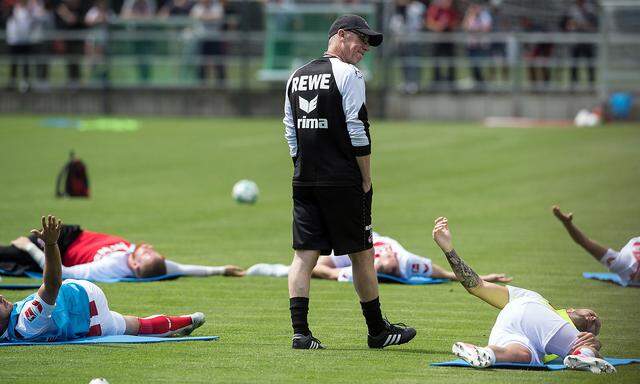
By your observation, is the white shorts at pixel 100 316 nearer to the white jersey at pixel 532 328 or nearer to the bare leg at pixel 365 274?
the bare leg at pixel 365 274

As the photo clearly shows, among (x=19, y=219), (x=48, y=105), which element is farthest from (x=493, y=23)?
(x=19, y=219)

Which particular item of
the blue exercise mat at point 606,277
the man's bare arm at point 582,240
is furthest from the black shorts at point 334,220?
the blue exercise mat at point 606,277

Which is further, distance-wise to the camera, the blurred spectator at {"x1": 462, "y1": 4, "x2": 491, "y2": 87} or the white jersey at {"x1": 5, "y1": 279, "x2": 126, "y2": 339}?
the blurred spectator at {"x1": 462, "y1": 4, "x2": 491, "y2": 87}

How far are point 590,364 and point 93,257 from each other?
232 inches

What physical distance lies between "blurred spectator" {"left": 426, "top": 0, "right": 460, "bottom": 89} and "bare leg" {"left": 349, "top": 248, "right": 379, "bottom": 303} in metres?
24.5

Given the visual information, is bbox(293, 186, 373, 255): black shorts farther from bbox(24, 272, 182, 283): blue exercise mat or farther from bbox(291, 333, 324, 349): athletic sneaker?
bbox(24, 272, 182, 283): blue exercise mat

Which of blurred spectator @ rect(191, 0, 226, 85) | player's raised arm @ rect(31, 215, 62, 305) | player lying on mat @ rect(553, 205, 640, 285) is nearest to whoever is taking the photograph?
player's raised arm @ rect(31, 215, 62, 305)

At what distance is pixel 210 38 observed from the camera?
34.7 metres

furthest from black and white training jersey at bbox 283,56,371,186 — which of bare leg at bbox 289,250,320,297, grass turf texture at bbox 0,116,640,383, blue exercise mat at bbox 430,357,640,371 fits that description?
blue exercise mat at bbox 430,357,640,371

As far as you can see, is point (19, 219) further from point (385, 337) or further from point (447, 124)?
point (447, 124)

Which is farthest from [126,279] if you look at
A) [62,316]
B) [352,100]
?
[352,100]

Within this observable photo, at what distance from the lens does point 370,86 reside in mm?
33312

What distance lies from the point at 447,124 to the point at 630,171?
9.62 metres

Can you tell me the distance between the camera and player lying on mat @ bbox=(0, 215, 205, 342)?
343 inches
